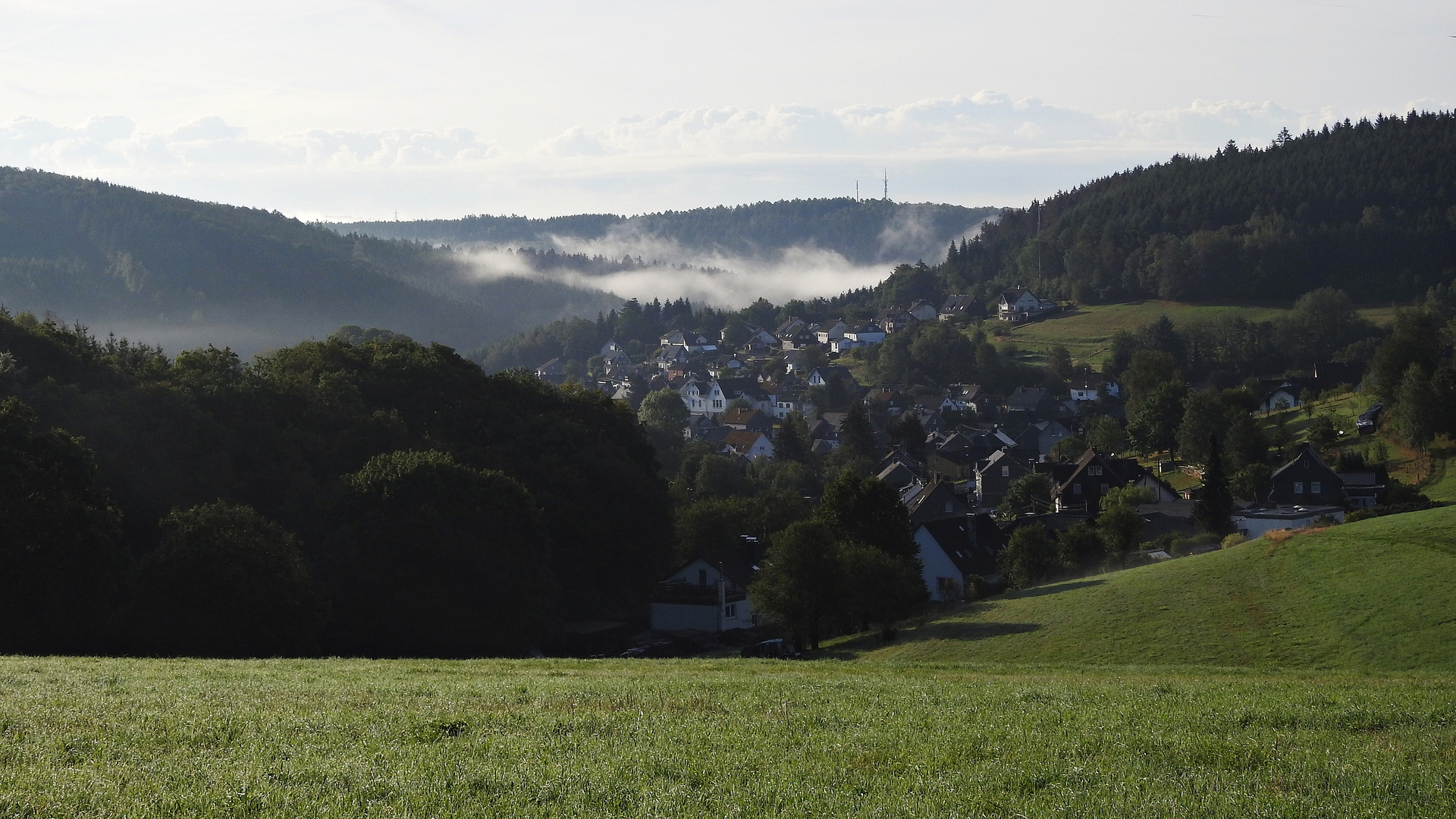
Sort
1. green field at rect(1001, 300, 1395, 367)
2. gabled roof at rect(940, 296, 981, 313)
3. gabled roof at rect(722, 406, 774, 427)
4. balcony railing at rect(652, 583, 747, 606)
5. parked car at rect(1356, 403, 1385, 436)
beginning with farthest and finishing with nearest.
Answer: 1. gabled roof at rect(940, 296, 981, 313)
2. green field at rect(1001, 300, 1395, 367)
3. gabled roof at rect(722, 406, 774, 427)
4. parked car at rect(1356, 403, 1385, 436)
5. balcony railing at rect(652, 583, 747, 606)

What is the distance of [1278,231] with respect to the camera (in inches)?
6403

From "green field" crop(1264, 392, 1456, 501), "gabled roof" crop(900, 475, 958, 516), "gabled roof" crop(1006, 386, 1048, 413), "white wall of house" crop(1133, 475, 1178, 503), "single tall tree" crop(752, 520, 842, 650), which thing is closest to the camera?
"single tall tree" crop(752, 520, 842, 650)

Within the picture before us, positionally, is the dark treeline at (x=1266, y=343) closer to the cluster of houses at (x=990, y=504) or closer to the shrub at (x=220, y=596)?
the cluster of houses at (x=990, y=504)

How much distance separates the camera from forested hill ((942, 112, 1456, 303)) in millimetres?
155500

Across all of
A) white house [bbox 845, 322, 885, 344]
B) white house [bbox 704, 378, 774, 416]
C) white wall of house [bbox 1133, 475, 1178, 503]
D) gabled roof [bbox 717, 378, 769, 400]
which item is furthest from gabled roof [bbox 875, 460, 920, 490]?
white house [bbox 845, 322, 885, 344]

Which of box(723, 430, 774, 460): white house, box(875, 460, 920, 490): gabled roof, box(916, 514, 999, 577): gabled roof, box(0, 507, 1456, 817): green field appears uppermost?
box(0, 507, 1456, 817): green field

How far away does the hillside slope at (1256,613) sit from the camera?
29.7 metres

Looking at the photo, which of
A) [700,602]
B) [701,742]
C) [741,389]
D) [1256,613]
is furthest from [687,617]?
[741,389]

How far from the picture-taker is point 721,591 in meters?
52.2

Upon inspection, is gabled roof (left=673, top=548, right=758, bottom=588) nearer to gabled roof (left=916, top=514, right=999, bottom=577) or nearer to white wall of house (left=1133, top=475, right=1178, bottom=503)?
gabled roof (left=916, top=514, right=999, bottom=577)

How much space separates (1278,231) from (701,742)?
170m

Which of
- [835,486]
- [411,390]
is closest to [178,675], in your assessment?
[835,486]

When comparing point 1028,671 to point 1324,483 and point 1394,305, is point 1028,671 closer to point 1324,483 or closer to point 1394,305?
point 1324,483

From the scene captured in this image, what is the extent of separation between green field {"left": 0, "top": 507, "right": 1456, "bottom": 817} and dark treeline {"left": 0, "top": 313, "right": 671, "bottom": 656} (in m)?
9.68
